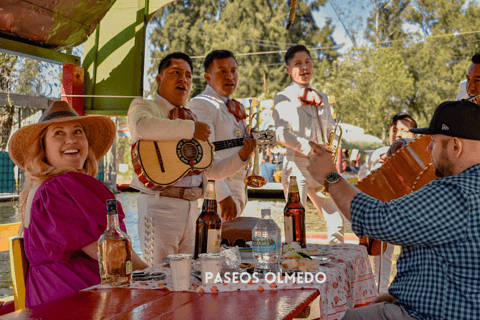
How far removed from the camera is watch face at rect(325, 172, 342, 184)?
2.26 metres

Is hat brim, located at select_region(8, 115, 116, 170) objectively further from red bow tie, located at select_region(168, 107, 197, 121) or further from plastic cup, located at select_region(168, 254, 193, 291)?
plastic cup, located at select_region(168, 254, 193, 291)

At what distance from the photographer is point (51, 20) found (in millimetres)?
4016

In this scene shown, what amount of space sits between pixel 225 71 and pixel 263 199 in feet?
45.5

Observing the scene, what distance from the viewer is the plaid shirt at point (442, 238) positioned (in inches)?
74.0

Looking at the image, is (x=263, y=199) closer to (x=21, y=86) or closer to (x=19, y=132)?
(x=21, y=86)

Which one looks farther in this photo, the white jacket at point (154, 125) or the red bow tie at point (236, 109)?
the red bow tie at point (236, 109)

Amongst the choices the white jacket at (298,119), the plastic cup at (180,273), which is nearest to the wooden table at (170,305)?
the plastic cup at (180,273)

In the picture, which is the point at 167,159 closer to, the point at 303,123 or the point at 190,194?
the point at 190,194

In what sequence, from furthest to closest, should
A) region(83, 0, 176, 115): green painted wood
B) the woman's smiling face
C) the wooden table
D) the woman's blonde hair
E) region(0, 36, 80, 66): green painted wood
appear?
region(83, 0, 176, 115): green painted wood
region(0, 36, 80, 66): green painted wood
the woman's smiling face
the woman's blonde hair
the wooden table

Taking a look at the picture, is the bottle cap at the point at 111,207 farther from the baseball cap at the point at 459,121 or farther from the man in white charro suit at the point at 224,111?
the man in white charro suit at the point at 224,111

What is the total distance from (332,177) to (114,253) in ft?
3.37

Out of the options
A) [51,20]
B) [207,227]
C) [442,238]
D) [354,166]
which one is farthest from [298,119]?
[354,166]

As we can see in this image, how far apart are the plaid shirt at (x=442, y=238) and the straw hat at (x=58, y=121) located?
1657mm

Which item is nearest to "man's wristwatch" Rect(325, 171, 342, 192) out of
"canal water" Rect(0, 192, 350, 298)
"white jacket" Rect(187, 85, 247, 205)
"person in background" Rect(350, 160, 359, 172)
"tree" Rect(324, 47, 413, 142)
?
"white jacket" Rect(187, 85, 247, 205)
